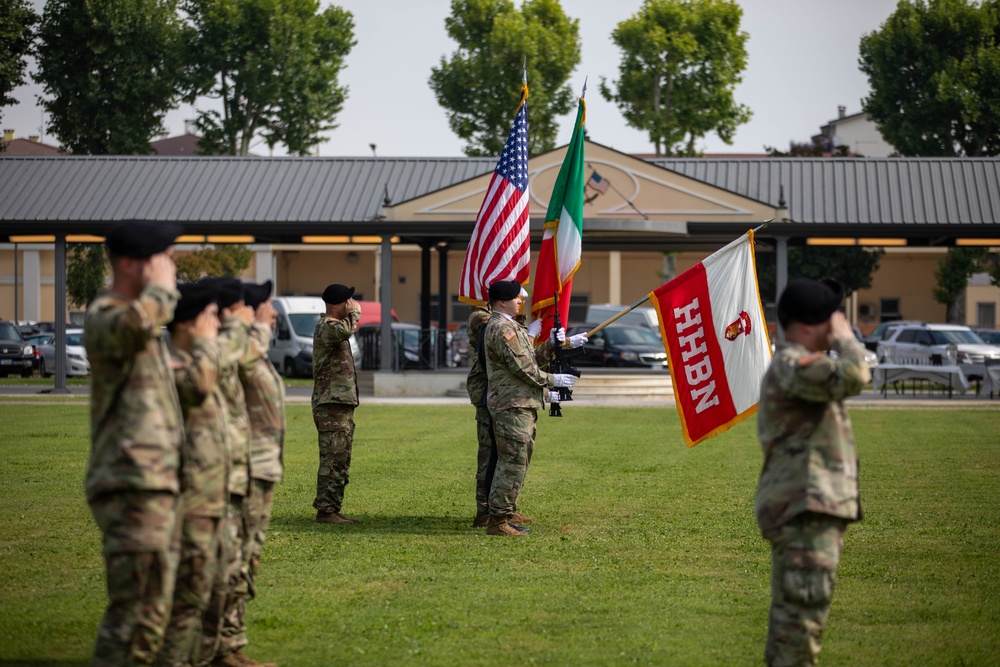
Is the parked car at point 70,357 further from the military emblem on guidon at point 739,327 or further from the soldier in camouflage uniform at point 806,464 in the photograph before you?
the soldier in camouflage uniform at point 806,464

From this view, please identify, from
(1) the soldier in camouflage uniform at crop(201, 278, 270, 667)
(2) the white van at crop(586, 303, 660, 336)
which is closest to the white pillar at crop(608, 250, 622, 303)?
(2) the white van at crop(586, 303, 660, 336)

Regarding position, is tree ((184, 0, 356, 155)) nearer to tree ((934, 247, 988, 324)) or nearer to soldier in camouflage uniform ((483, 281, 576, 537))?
tree ((934, 247, 988, 324))

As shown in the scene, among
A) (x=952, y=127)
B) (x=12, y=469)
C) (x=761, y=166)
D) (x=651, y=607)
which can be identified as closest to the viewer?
(x=651, y=607)

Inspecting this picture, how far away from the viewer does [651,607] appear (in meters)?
8.28

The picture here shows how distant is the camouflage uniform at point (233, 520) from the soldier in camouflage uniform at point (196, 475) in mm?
144

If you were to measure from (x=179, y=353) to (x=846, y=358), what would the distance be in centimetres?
304

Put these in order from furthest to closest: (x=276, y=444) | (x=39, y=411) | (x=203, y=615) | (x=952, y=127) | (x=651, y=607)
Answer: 1. (x=952, y=127)
2. (x=39, y=411)
3. (x=651, y=607)
4. (x=276, y=444)
5. (x=203, y=615)

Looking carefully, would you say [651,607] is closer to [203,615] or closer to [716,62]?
[203,615]

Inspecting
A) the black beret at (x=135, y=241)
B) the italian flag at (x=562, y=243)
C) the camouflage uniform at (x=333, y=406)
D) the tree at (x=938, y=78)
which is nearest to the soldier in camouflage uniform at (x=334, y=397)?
the camouflage uniform at (x=333, y=406)

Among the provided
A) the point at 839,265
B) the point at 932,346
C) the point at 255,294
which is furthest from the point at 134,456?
the point at 839,265

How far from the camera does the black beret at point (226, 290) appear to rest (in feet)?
20.7

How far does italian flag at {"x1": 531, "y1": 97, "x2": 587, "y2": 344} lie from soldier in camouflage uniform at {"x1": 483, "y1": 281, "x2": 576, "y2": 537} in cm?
186

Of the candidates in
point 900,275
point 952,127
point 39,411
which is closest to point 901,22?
point 952,127

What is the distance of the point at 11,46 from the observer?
171ft
